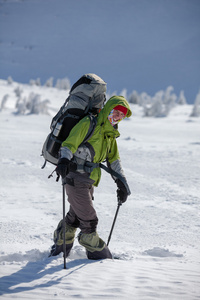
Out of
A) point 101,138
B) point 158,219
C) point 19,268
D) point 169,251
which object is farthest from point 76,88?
point 158,219

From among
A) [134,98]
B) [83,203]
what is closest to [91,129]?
[83,203]

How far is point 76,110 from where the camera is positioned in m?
2.56

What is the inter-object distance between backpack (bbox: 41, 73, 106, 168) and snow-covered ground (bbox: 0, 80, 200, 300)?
42.9 inches

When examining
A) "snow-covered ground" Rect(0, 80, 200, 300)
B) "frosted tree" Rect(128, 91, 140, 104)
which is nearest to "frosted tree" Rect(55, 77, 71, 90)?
"frosted tree" Rect(128, 91, 140, 104)

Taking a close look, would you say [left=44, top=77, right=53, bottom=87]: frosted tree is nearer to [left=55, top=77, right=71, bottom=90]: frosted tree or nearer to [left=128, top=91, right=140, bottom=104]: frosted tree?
[left=55, top=77, right=71, bottom=90]: frosted tree

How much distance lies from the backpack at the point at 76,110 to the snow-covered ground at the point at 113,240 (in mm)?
1089

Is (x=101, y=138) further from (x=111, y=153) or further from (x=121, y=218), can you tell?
(x=121, y=218)

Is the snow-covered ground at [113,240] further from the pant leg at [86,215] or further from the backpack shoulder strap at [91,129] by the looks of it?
the backpack shoulder strap at [91,129]

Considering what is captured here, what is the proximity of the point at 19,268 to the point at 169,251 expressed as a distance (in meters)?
1.69

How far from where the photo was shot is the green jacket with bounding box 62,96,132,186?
7.95 feet

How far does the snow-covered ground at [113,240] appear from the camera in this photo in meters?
2.14

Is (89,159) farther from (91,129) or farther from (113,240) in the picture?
(113,240)

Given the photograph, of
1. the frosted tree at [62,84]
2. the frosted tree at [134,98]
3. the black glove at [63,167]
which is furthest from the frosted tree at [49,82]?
the black glove at [63,167]

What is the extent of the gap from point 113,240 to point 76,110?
71.5 inches
